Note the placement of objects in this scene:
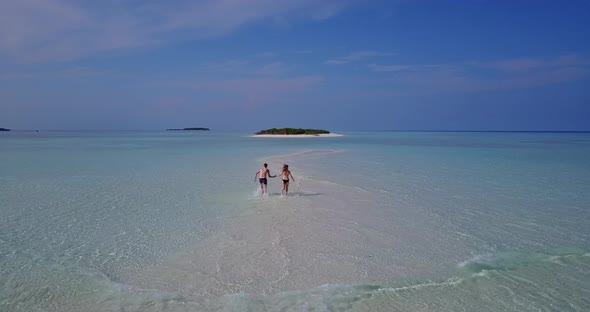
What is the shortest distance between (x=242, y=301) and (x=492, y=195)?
13072 mm

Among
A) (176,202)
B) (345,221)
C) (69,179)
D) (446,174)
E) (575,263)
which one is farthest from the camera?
(446,174)

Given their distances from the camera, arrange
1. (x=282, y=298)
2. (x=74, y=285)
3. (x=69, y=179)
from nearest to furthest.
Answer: (x=282, y=298), (x=74, y=285), (x=69, y=179)

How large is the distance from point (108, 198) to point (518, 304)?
14188mm

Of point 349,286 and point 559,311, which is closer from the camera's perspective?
point 559,311

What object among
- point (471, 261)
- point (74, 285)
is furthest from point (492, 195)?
point (74, 285)

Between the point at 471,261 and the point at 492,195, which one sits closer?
the point at 471,261

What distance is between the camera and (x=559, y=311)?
6.07 meters

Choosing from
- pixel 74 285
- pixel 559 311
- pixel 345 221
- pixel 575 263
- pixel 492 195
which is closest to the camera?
pixel 559 311

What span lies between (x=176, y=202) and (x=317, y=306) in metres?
9.32

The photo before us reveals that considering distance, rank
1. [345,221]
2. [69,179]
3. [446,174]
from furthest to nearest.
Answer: [446,174], [69,179], [345,221]

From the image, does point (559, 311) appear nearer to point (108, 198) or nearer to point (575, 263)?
point (575, 263)

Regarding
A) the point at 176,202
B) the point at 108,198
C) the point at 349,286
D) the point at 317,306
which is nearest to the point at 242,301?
the point at 317,306

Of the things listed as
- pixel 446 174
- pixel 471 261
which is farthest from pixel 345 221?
pixel 446 174

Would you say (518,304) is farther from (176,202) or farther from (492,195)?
(176,202)
